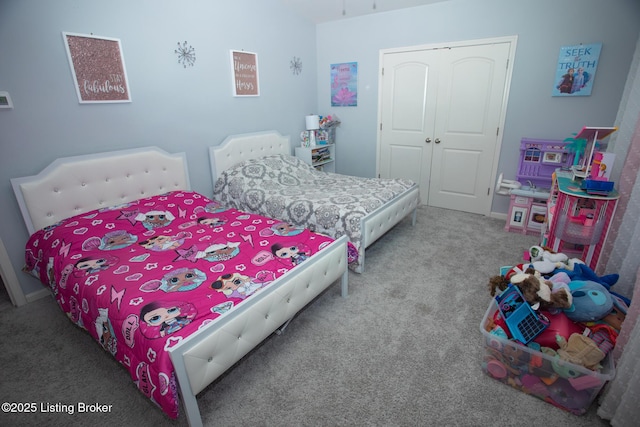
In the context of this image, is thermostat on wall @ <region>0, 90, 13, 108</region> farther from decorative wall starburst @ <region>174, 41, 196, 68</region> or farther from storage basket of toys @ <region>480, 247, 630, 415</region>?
storage basket of toys @ <region>480, 247, 630, 415</region>

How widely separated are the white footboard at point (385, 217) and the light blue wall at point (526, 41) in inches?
51.4

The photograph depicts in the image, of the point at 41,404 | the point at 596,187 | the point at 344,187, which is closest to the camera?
the point at 41,404

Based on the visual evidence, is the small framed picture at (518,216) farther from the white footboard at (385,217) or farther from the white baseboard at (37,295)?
the white baseboard at (37,295)

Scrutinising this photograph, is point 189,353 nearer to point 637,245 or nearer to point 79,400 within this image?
point 79,400

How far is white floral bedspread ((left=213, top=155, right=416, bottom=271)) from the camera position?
2773 millimetres

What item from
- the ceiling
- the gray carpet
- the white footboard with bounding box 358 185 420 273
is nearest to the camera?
the gray carpet

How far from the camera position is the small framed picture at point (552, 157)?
3381 millimetres

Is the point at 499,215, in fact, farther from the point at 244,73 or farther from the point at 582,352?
the point at 244,73

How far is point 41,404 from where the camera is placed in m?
1.68

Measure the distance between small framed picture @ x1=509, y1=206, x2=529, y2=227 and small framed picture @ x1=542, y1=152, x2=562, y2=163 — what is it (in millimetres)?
574

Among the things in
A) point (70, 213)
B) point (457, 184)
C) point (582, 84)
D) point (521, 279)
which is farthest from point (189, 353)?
point (582, 84)

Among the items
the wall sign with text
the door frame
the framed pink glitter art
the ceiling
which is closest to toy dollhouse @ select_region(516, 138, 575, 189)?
the door frame

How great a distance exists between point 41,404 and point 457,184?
447 centimetres

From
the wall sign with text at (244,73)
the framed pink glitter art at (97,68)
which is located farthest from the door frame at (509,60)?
the framed pink glitter art at (97,68)
